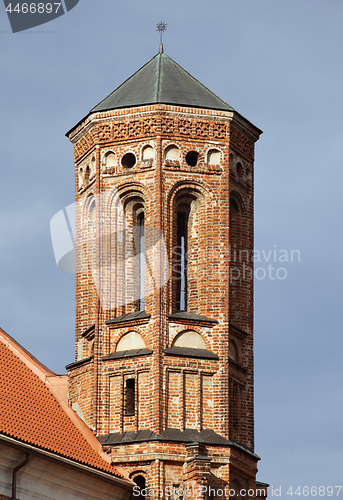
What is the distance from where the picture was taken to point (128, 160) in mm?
35719

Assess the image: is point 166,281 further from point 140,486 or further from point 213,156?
point 140,486

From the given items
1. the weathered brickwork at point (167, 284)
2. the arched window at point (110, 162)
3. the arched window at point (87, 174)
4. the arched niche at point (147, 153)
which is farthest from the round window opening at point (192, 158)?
the arched window at point (87, 174)

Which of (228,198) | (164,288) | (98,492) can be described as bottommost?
(98,492)

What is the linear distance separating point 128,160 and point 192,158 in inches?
66.5

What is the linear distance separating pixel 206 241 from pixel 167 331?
9.00 feet

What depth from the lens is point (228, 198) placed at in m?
35.4

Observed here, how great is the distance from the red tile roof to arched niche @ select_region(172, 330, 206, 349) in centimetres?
335

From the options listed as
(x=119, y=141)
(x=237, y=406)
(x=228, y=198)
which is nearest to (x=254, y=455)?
(x=237, y=406)

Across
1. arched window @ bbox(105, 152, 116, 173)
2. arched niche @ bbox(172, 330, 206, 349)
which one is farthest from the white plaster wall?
arched window @ bbox(105, 152, 116, 173)

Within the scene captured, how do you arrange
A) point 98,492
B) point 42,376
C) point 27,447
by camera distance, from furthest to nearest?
point 42,376
point 98,492
point 27,447

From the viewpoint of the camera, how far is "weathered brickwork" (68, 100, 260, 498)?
3328 centimetres

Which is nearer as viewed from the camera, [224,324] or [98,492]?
[98,492]

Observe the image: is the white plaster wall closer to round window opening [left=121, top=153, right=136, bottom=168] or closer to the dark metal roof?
the dark metal roof

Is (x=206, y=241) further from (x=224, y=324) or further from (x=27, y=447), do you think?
(x=27, y=447)
